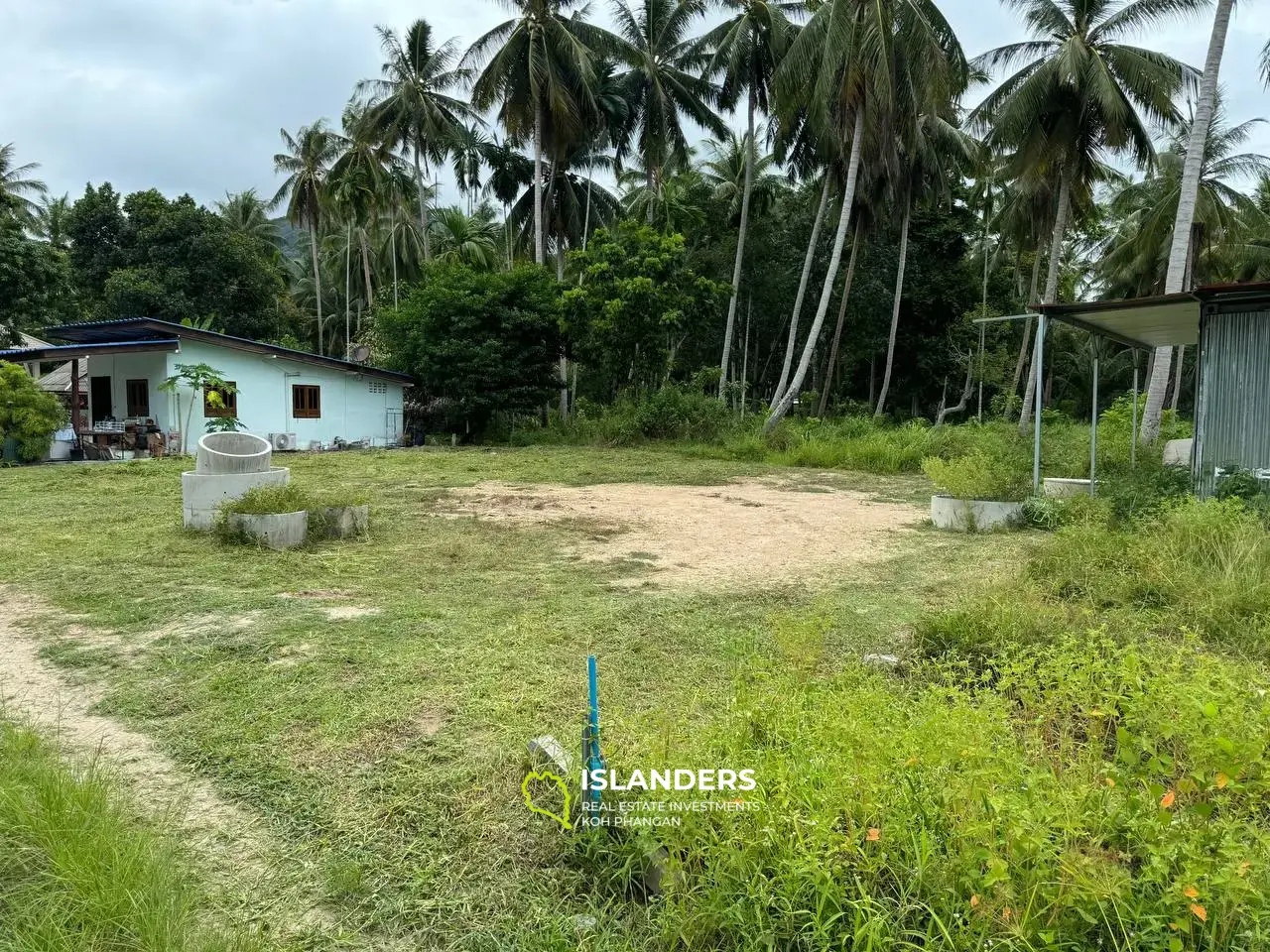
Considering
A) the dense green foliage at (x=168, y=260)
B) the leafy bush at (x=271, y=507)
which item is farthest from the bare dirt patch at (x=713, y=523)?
the dense green foliage at (x=168, y=260)

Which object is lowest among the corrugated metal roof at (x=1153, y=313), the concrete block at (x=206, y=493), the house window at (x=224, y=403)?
the concrete block at (x=206, y=493)

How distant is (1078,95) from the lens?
1839 centimetres

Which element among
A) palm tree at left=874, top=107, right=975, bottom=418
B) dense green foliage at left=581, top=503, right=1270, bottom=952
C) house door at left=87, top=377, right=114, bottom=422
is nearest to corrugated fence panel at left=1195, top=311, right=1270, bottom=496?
dense green foliage at left=581, top=503, right=1270, bottom=952

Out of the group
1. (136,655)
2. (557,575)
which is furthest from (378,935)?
(557,575)

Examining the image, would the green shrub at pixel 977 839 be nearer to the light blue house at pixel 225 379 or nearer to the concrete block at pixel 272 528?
the concrete block at pixel 272 528

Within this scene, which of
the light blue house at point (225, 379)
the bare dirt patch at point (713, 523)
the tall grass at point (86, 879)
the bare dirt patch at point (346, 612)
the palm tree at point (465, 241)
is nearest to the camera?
the tall grass at point (86, 879)

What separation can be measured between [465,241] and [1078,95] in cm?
2269

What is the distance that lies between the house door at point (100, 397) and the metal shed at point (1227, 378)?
2245 cm

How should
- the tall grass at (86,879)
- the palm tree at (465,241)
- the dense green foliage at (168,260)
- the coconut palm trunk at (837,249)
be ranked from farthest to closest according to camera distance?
the palm tree at (465,241) → the dense green foliage at (168,260) → the coconut palm trunk at (837,249) → the tall grass at (86,879)

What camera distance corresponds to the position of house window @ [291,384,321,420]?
72.8 feet

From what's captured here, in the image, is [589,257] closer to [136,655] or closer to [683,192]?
[683,192]

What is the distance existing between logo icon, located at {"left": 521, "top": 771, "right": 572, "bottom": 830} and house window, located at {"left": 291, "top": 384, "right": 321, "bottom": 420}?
21297mm

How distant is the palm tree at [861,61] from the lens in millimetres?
17344

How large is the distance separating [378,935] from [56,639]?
3906 mm
